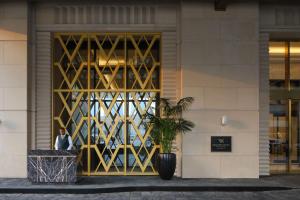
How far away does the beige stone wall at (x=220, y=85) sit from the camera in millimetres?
16641

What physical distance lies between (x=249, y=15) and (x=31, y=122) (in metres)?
7.90

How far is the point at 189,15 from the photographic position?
54.7 ft

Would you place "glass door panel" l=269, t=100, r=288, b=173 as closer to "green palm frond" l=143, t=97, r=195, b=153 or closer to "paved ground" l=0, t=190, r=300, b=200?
"green palm frond" l=143, t=97, r=195, b=153

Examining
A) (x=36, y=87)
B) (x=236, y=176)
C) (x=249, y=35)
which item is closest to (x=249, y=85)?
(x=249, y=35)

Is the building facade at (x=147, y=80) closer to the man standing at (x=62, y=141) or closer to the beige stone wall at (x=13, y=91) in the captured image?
the beige stone wall at (x=13, y=91)

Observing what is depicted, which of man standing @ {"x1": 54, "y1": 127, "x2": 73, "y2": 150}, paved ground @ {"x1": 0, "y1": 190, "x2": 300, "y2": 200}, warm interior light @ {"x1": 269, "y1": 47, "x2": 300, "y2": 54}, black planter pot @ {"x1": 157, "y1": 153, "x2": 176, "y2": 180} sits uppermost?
warm interior light @ {"x1": 269, "y1": 47, "x2": 300, "y2": 54}

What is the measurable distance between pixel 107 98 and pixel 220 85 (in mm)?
3992

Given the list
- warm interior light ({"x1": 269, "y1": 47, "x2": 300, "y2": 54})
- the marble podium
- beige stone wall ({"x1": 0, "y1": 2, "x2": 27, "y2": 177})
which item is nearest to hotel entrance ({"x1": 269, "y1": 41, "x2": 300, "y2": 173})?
warm interior light ({"x1": 269, "y1": 47, "x2": 300, "y2": 54})

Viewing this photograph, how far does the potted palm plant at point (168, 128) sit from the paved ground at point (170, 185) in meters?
0.45

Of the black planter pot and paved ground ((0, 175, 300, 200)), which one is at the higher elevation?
the black planter pot

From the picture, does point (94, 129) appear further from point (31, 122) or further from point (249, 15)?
point (249, 15)

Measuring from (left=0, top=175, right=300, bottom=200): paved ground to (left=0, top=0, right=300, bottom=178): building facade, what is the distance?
30.4 inches

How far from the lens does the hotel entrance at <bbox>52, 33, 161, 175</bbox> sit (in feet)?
57.0

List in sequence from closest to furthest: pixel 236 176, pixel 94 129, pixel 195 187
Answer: pixel 195 187, pixel 236 176, pixel 94 129
